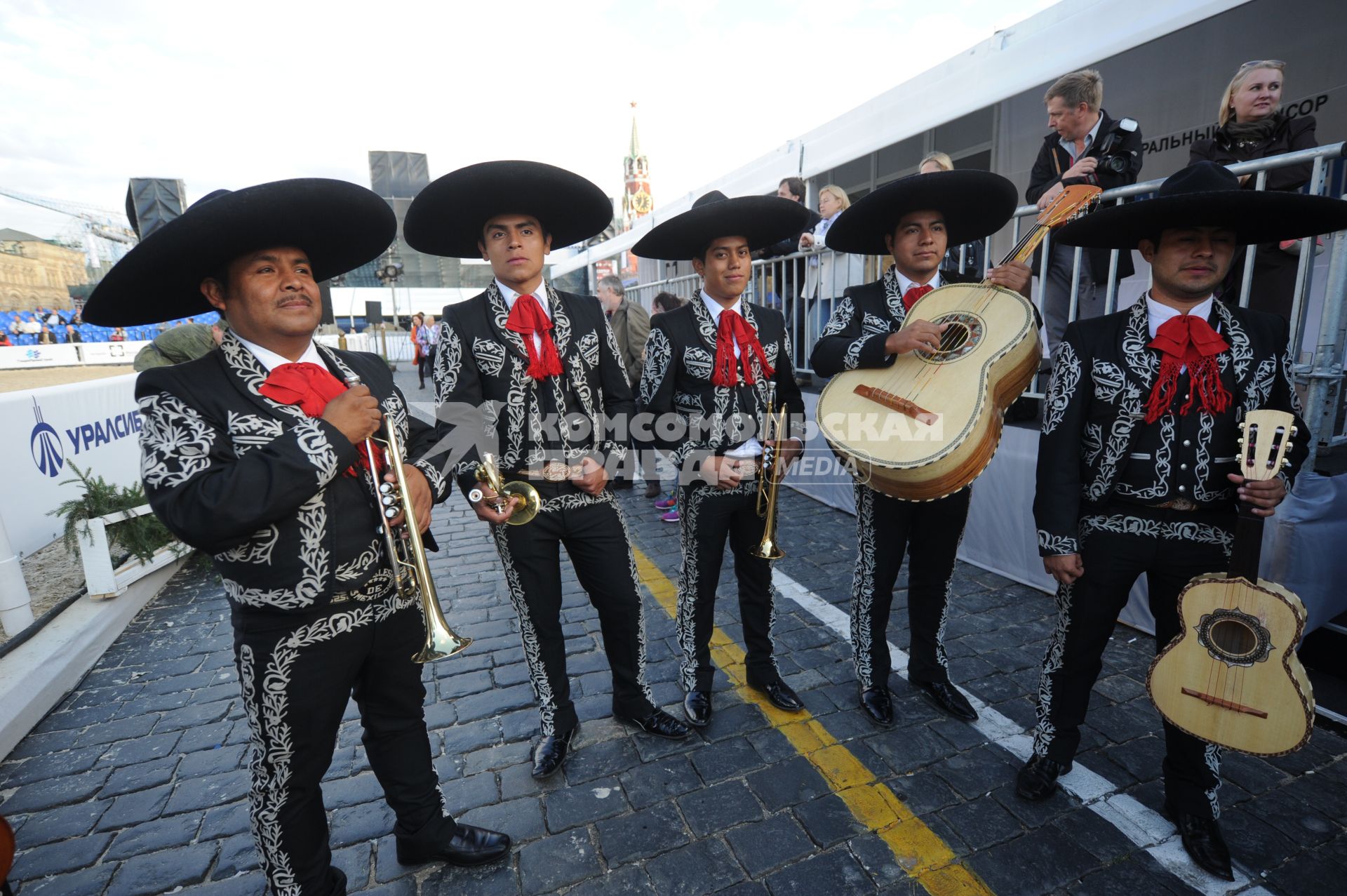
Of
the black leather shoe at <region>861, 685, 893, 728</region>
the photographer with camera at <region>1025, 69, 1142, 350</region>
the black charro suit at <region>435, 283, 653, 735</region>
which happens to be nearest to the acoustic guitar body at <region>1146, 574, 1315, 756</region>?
the black leather shoe at <region>861, 685, 893, 728</region>

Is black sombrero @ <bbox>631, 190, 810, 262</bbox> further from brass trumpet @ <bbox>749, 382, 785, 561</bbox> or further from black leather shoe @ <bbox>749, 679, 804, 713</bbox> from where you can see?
black leather shoe @ <bbox>749, 679, 804, 713</bbox>

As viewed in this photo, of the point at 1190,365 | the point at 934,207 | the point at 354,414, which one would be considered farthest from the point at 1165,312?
the point at 354,414

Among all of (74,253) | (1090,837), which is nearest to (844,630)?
(1090,837)

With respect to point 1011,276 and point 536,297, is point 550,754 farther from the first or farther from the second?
point 1011,276

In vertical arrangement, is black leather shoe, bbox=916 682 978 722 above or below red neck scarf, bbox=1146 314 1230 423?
below

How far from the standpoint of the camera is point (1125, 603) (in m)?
2.63

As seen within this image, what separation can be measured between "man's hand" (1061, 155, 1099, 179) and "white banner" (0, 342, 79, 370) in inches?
1358

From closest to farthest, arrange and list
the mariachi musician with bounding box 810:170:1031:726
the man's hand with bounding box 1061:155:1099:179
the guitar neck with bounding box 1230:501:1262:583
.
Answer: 1. the guitar neck with bounding box 1230:501:1262:583
2. the mariachi musician with bounding box 810:170:1031:726
3. the man's hand with bounding box 1061:155:1099:179

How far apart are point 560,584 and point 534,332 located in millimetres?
1147

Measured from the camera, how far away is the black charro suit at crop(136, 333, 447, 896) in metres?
1.76

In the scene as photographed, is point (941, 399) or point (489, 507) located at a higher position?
point (941, 399)

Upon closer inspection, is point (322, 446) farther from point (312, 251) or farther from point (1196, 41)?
point (1196, 41)

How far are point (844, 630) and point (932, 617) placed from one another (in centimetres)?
93

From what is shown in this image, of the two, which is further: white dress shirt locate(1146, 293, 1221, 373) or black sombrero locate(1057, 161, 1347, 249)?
white dress shirt locate(1146, 293, 1221, 373)
